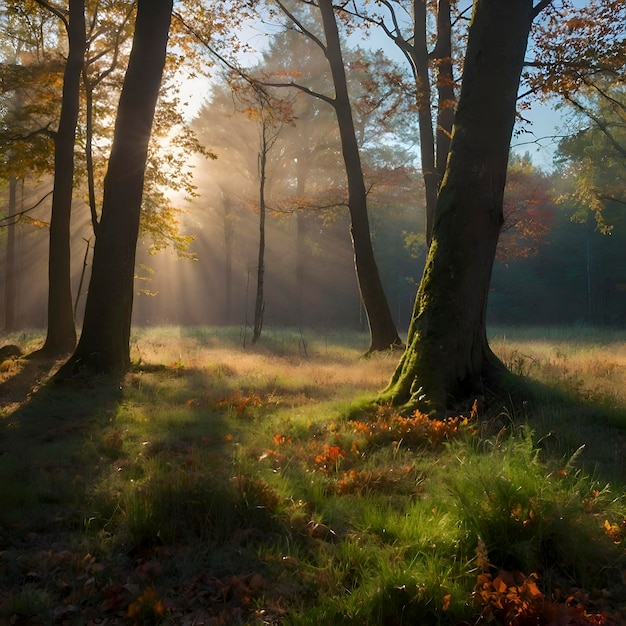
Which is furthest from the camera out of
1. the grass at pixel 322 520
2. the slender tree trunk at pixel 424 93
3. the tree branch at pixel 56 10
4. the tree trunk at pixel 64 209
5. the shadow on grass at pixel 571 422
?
the slender tree trunk at pixel 424 93

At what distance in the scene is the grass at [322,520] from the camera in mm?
2527

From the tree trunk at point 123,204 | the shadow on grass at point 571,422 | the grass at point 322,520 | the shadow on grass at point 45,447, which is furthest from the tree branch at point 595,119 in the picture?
the shadow on grass at point 45,447

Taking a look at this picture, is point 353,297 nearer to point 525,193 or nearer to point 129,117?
point 525,193

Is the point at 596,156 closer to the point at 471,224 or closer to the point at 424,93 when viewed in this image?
the point at 424,93

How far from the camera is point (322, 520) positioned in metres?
3.37

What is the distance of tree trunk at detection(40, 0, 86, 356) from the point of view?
1187cm

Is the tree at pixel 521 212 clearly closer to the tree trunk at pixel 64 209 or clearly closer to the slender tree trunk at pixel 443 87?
the slender tree trunk at pixel 443 87

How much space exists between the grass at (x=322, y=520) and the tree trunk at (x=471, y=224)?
65cm

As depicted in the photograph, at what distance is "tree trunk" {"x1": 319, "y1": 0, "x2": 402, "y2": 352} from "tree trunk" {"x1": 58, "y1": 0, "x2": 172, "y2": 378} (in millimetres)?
5057

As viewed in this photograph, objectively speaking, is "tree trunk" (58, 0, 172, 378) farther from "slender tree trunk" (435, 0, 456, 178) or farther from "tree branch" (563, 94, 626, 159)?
"tree branch" (563, 94, 626, 159)

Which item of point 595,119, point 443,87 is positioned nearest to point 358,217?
point 443,87

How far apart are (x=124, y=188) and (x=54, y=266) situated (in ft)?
13.9

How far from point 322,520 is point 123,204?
23.5 feet

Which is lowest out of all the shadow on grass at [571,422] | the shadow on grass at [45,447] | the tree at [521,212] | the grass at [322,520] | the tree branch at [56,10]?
the shadow on grass at [45,447]
